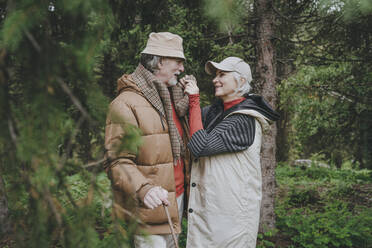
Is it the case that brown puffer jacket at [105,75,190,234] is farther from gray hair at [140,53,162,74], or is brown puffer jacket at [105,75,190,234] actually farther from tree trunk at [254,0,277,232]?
tree trunk at [254,0,277,232]

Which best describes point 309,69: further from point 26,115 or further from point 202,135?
point 26,115

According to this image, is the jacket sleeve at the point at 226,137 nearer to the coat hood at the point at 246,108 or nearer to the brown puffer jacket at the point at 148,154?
the coat hood at the point at 246,108

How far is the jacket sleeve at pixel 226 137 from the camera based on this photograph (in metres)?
2.47

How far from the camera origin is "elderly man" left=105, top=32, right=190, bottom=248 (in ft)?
7.18

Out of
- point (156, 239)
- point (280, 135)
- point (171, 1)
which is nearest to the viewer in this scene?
point (156, 239)

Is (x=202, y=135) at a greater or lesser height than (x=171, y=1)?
lesser

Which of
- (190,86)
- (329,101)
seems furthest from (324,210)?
(190,86)

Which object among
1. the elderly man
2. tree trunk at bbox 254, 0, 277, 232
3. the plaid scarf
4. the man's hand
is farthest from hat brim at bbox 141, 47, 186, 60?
tree trunk at bbox 254, 0, 277, 232

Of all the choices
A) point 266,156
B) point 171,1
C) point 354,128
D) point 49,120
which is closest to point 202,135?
point 49,120

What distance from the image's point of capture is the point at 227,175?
8.47ft

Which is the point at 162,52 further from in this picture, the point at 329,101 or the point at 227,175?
the point at 329,101

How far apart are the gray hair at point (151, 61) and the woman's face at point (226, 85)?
1.86 feet

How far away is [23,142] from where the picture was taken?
0.98 metres

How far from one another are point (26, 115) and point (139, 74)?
1.55 metres
